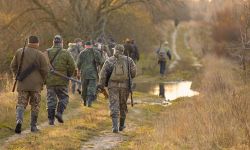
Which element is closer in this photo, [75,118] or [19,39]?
[75,118]

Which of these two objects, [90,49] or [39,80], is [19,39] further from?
[39,80]

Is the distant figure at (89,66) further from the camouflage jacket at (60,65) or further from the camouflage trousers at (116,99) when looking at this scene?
the camouflage trousers at (116,99)

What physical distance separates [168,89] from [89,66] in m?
11.1

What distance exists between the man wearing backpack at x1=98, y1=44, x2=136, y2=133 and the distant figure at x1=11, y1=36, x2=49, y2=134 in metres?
1.38

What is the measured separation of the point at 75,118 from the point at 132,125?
151cm

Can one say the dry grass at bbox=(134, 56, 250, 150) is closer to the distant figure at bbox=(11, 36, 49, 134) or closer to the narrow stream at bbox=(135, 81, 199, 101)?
the distant figure at bbox=(11, 36, 49, 134)

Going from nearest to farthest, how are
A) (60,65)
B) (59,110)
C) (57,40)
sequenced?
(57,40), (60,65), (59,110)

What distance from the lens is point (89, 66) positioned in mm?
16297

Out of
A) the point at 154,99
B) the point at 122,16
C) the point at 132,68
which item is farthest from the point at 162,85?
the point at 132,68

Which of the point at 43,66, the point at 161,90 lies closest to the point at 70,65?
the point at 43,66

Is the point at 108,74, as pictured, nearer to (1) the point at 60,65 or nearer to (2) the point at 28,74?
(1) the point at 60,65

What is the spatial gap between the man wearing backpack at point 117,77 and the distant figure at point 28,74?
1.38 m

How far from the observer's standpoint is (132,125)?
46.9 feet

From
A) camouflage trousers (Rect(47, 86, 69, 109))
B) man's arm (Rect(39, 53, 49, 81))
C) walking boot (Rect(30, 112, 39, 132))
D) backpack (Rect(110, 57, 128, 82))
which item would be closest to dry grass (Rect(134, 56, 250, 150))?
backpack (Rect(110, 57, 128, 82))
